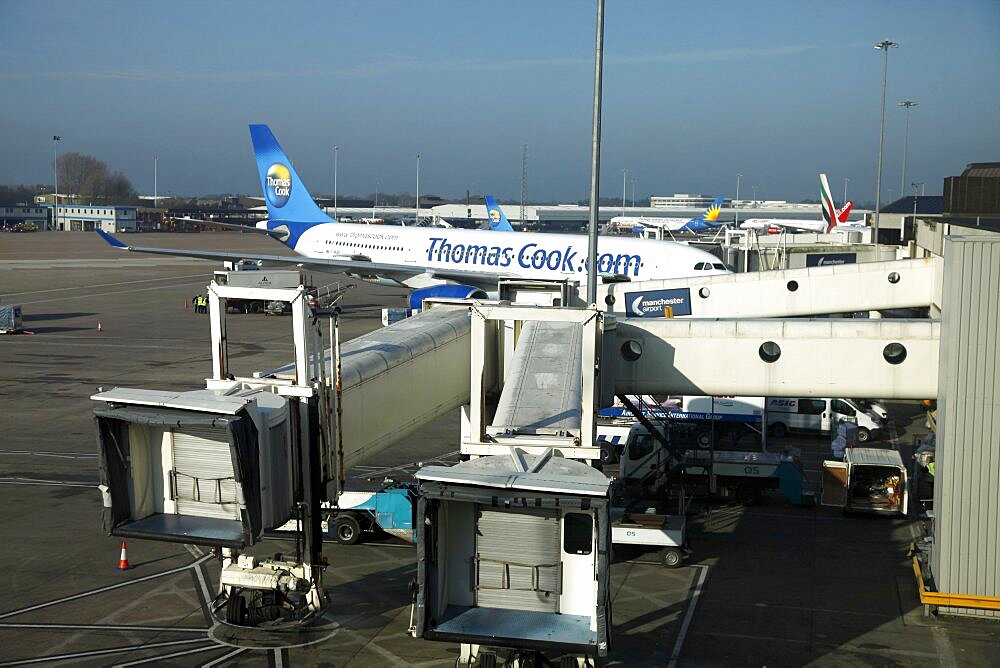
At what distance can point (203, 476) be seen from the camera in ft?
47.0

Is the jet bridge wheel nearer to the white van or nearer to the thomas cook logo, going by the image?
the white van

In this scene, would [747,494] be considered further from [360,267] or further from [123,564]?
[360,267]

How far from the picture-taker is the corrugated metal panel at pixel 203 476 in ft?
46.4

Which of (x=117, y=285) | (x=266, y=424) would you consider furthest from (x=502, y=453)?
(x=117, y=285)

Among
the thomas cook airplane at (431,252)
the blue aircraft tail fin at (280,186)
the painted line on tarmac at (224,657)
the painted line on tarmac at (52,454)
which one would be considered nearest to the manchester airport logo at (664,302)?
the thomas cook airplane at (431,252)

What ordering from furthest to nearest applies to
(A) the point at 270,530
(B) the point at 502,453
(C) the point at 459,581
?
(A) the point at 270,530, (B) the point at 502,453, (C) the point at 459,581

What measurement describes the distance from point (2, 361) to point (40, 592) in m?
32.1

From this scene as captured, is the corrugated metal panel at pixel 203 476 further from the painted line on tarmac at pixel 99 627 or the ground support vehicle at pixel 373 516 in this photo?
the ground support vehicle at pixel 373 516

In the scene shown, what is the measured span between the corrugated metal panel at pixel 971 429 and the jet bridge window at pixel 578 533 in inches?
405

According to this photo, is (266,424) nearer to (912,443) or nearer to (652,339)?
(652,339)

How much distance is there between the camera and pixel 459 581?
1248 cm

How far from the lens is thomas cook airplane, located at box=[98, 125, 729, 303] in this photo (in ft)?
175

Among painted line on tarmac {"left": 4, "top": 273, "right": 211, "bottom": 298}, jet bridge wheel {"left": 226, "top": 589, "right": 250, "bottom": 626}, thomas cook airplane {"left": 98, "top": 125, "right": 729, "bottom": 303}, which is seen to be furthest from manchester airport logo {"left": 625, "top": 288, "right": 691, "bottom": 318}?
painted line on tarmac {"left": 4, "top": 273, "right": 211, "bottom": 298}

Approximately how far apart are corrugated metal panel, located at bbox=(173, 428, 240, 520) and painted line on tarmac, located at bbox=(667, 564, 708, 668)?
8.01 meters
